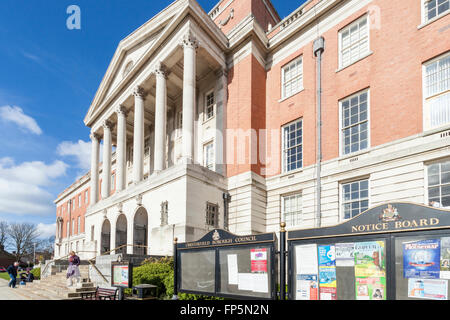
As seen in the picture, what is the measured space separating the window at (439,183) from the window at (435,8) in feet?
21.6

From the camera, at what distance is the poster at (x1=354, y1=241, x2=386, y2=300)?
546cm

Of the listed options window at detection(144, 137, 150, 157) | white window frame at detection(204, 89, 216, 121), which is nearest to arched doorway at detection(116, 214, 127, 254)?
window at detection(144, 137, 150, 157)

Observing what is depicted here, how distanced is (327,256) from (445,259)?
6.10 ft

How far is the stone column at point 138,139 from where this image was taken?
24.8 m

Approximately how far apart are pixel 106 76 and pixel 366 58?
913 inches

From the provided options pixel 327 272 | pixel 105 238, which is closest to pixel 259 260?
pixel 327 272

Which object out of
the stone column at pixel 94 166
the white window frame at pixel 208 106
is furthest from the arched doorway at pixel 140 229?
the stone column at pixel 94 166

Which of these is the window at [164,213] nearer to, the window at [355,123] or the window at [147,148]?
the window at [355,123]

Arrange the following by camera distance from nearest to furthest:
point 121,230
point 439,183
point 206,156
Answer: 1. point 439,183
2. point 206,156
3. point 121,230

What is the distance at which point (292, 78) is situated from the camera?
21438 mm

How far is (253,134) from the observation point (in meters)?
21.0

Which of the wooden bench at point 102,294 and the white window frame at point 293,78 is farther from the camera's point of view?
the white window frame at point 293,78

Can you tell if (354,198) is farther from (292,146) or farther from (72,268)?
(72,268)
